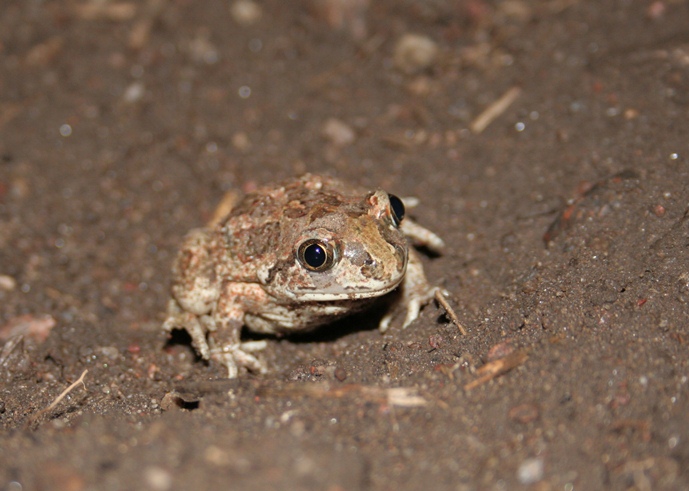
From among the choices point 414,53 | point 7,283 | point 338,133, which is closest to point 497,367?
point 338,133

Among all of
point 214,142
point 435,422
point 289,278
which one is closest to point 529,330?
point 435,422

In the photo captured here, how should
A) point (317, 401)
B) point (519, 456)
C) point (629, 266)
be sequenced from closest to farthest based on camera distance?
1. point (519, 456)
2. point (317, 401)
3. point (629, 266)

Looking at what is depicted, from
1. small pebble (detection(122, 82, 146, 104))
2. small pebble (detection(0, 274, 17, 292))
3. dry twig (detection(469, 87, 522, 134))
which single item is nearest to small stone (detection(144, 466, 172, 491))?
small pebble (detection(0, 274, 17, 292))

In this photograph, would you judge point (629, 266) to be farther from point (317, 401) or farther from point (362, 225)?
point (317, 401)

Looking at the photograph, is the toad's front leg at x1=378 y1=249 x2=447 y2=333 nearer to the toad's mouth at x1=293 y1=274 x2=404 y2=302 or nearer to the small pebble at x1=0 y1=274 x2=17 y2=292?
the toad's mouth at x1=293 y1=274 x2=404 y2=302

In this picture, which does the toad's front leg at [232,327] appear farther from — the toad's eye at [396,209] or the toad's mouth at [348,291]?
the toad's eye at [396,209]

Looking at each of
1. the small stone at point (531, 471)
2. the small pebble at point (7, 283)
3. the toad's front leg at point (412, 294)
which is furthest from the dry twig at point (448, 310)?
the small pebble at point (7, 283)

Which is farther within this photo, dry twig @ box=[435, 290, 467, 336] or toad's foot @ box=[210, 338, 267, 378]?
toad's foot @ box=[210, 338, 267, 378]
